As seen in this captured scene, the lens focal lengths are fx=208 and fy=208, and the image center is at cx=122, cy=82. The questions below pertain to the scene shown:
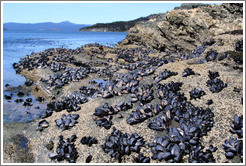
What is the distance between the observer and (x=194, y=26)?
14.5m

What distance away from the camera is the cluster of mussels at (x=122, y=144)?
3.69 m

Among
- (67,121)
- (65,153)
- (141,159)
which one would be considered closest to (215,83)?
(141,159)

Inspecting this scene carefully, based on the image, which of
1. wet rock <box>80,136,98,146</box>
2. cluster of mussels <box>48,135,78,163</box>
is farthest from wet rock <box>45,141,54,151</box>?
wet rock <box>80,136,98,146</box>

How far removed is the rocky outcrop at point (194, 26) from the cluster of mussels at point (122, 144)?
9.35 metres

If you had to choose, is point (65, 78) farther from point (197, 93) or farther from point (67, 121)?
point (197, 93)

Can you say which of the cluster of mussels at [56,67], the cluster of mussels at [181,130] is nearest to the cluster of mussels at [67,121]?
the cluster of mussels at [181,130]

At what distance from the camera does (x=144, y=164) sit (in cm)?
347

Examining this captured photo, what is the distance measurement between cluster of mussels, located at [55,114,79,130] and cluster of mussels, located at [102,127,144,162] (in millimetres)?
1213

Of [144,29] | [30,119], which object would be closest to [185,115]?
[30,119]

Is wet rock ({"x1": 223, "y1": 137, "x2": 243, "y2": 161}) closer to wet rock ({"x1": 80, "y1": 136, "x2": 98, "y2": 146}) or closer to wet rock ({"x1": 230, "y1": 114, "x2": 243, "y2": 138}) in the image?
wet rock ({"x1": 230, "y1": 114, "x2": 243, "y2": 138})

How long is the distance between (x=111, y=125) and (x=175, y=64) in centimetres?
354

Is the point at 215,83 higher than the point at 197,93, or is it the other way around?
the point at 215,83

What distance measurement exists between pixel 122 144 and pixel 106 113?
1162 millimetres

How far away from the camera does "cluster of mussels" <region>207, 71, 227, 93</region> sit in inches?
198
